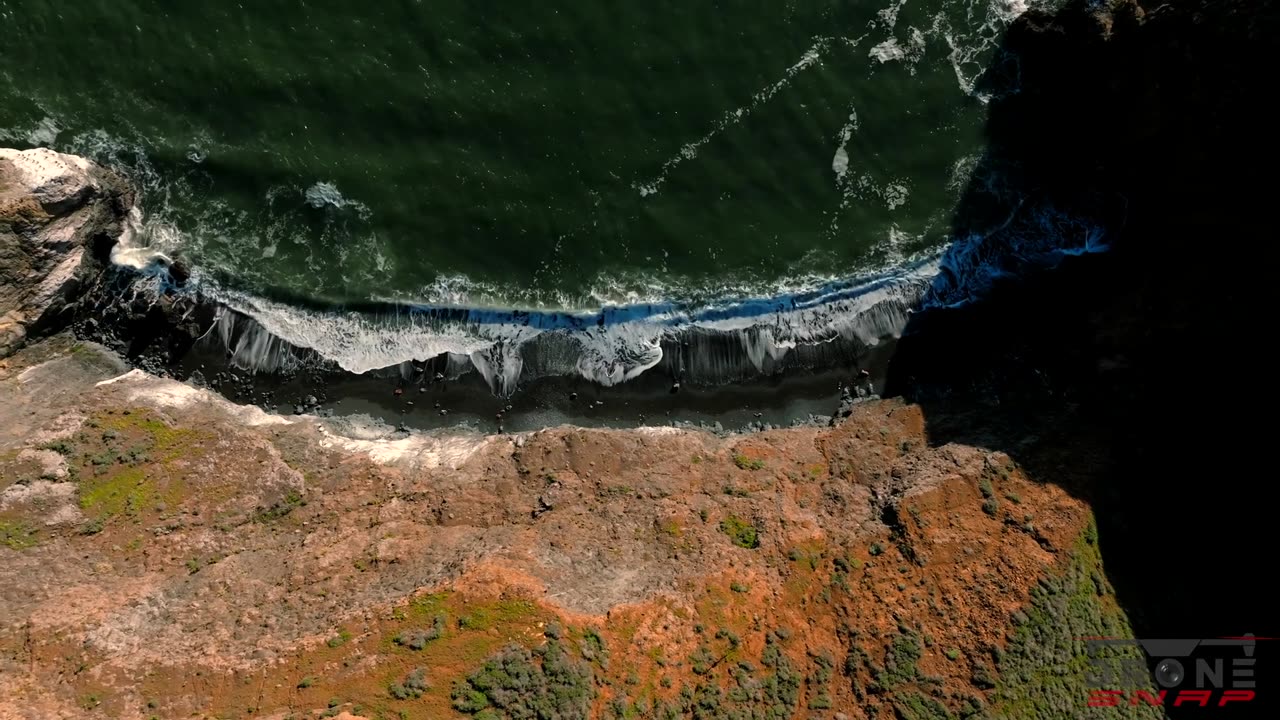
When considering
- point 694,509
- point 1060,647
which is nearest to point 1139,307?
point 1060,647

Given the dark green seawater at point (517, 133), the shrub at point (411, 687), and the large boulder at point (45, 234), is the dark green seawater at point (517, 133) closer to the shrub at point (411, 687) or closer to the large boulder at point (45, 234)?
the large boulder at point (45, 234)

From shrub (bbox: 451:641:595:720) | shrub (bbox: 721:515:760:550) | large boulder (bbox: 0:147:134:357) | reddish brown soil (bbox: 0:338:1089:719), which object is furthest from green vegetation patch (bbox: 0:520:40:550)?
shrub (bbox: 721:515:760:550)

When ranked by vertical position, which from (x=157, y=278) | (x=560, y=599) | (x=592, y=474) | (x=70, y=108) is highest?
(x=70, y=108)

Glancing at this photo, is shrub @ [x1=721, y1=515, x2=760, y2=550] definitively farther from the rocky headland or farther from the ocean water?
the ocean water

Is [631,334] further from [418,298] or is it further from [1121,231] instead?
[1121,231]

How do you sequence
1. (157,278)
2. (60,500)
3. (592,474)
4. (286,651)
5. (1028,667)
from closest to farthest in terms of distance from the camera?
(286,651) < (1028,667) < (60,500) < (592,474) < (157,278)

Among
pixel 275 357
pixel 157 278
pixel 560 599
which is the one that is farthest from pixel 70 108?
pixel 560 599

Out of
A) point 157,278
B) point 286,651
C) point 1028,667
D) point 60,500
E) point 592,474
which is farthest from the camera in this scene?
point 157,278
